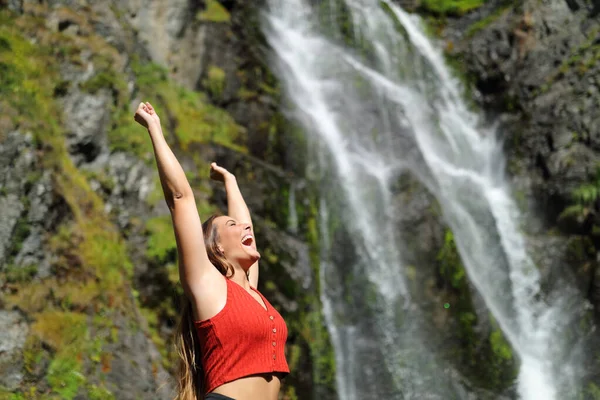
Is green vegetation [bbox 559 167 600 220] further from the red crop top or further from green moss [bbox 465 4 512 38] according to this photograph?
the red crop top

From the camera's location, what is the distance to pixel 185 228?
113 inches

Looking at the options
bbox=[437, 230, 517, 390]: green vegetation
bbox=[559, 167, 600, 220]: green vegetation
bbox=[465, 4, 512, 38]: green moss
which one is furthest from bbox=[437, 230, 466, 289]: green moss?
bbox=[465, 4, 512, 38]: green moss

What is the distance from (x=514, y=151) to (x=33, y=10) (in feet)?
33.7

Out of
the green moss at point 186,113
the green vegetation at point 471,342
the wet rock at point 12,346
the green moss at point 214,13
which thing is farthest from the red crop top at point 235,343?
the green moss at point 214,13

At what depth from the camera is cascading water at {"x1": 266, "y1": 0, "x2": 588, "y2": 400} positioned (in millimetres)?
10539

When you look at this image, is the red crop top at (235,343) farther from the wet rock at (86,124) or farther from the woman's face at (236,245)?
the wet rock at (86,124)

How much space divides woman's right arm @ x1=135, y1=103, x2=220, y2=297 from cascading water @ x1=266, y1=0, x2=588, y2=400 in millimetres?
7481

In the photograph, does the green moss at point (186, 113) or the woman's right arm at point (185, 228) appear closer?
the woman's right arm at point (185, 228)

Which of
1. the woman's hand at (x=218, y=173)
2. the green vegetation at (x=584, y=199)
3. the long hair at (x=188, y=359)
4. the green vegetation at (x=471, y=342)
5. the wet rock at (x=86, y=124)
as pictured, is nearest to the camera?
the long hair at (x=188, y=359)

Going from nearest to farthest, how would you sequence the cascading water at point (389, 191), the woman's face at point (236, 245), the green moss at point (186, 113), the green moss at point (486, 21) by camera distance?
the woman's face at point (236, 245) → the cascading water at point (389, 191) → the green moss at point (186, 113) → the green moss at point (486, 21)

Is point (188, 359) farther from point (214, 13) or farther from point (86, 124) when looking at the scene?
point (214, 13)

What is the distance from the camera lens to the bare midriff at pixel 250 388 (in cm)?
279

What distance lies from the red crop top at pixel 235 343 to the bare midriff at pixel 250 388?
0.07 feet

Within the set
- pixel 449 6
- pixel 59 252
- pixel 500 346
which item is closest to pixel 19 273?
pixel 59 252
